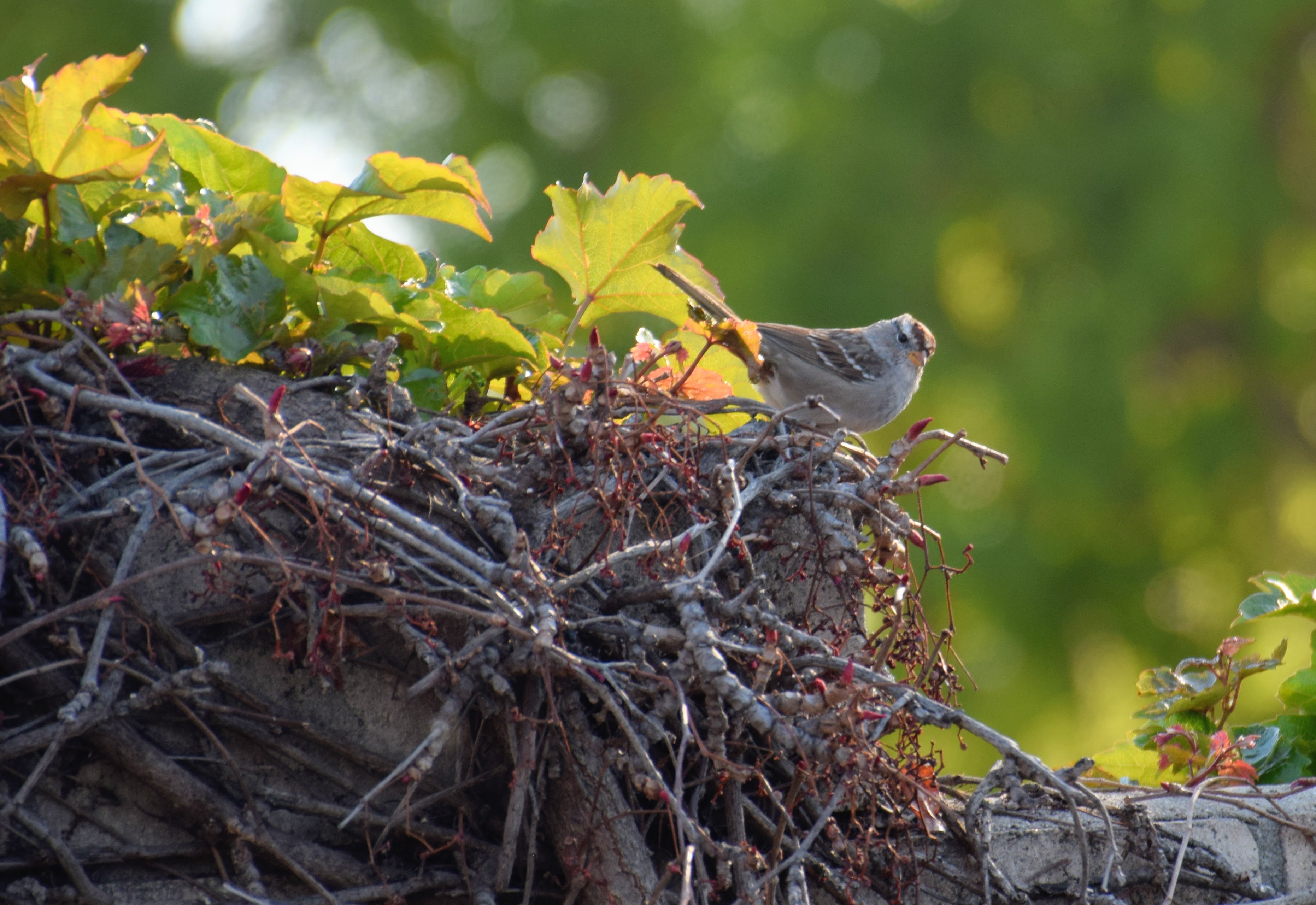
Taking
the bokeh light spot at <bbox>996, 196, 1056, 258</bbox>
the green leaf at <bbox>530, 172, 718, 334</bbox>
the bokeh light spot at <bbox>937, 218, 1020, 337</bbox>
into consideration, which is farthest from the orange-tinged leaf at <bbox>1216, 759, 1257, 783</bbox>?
the bokeh light spot at <bbox>996, 196, 1056, 258</bbox>

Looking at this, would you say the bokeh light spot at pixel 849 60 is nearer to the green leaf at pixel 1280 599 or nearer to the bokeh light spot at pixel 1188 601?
the bokeh light spot at pixel 1188 601

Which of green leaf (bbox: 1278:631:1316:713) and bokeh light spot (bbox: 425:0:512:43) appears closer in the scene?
green leaf (bbox: 1278:631:1316:713)

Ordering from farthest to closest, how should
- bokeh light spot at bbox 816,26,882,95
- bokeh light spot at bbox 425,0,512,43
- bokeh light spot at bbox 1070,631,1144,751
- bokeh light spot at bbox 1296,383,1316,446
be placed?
bokeh light spot at bbox 425,0,512,43, bokeh light spot at bbox 1296,383,1316,446, bokeh light spot at bbox 816,26,882,95, bokeh light spot at bbox 1070,631,1144,751

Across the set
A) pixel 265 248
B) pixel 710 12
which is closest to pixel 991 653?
pixel 710 12

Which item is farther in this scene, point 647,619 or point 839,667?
point 647,619

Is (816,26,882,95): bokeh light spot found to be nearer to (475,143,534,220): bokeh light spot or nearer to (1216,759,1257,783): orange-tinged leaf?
(475,143,534,220): bokeh light spot

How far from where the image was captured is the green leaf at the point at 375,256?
184 centimetres

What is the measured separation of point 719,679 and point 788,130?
6629mm

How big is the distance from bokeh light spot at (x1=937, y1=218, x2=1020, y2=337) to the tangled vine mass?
21.1 ft

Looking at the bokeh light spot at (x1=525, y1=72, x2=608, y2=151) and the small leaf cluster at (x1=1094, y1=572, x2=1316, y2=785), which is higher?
the bokeh light spot at (x1=525, y1=72, x2=608, y2=151)

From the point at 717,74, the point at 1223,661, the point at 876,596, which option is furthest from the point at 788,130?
the point at 876,596

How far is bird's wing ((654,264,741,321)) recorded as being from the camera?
1.82 meters

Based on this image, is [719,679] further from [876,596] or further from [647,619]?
[876,596]

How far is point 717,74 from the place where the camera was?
774 centimetres
